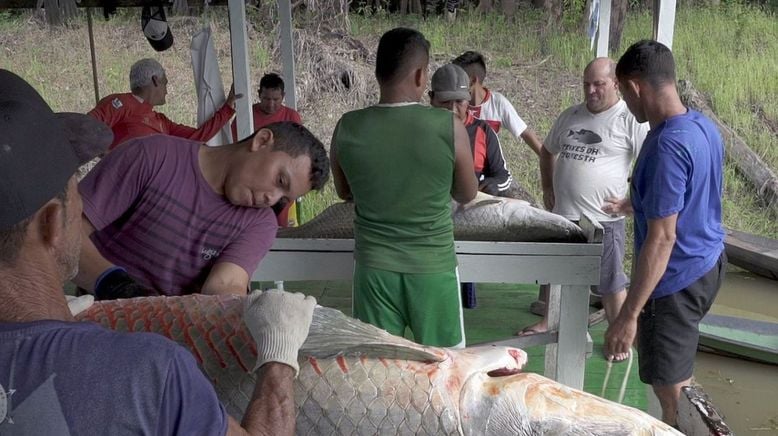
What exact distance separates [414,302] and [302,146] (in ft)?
3.18

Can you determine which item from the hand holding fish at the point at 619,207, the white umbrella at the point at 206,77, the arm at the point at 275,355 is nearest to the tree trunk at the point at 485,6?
the white umbrella at the point at 206,77

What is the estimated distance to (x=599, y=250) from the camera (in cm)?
331

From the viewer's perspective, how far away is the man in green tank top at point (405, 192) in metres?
2.80

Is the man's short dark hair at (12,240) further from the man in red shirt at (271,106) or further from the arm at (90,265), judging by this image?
the man in red shirt at (271,106)

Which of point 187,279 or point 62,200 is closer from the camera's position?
point 62,200

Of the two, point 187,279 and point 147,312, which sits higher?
point 147,312

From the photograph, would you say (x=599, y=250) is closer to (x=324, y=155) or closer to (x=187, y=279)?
(x=324, y=155)

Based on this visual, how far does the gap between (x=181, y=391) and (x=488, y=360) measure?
2.20 feet

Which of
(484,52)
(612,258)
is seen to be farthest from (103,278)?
(484,52)

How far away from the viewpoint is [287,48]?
20.1 ft

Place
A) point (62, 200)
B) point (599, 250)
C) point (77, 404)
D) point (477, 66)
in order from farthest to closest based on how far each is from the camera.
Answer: point (477, 66) < point (599, 250) < point (62, 200) < point (77, 404)

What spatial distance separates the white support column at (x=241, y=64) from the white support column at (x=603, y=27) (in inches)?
89.3

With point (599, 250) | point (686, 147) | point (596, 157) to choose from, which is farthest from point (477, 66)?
point (686, 147)

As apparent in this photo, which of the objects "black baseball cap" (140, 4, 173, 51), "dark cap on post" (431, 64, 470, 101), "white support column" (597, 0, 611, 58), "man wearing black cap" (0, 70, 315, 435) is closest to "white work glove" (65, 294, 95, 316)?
"man wearing black cap" (0, 70, 315, 435)
